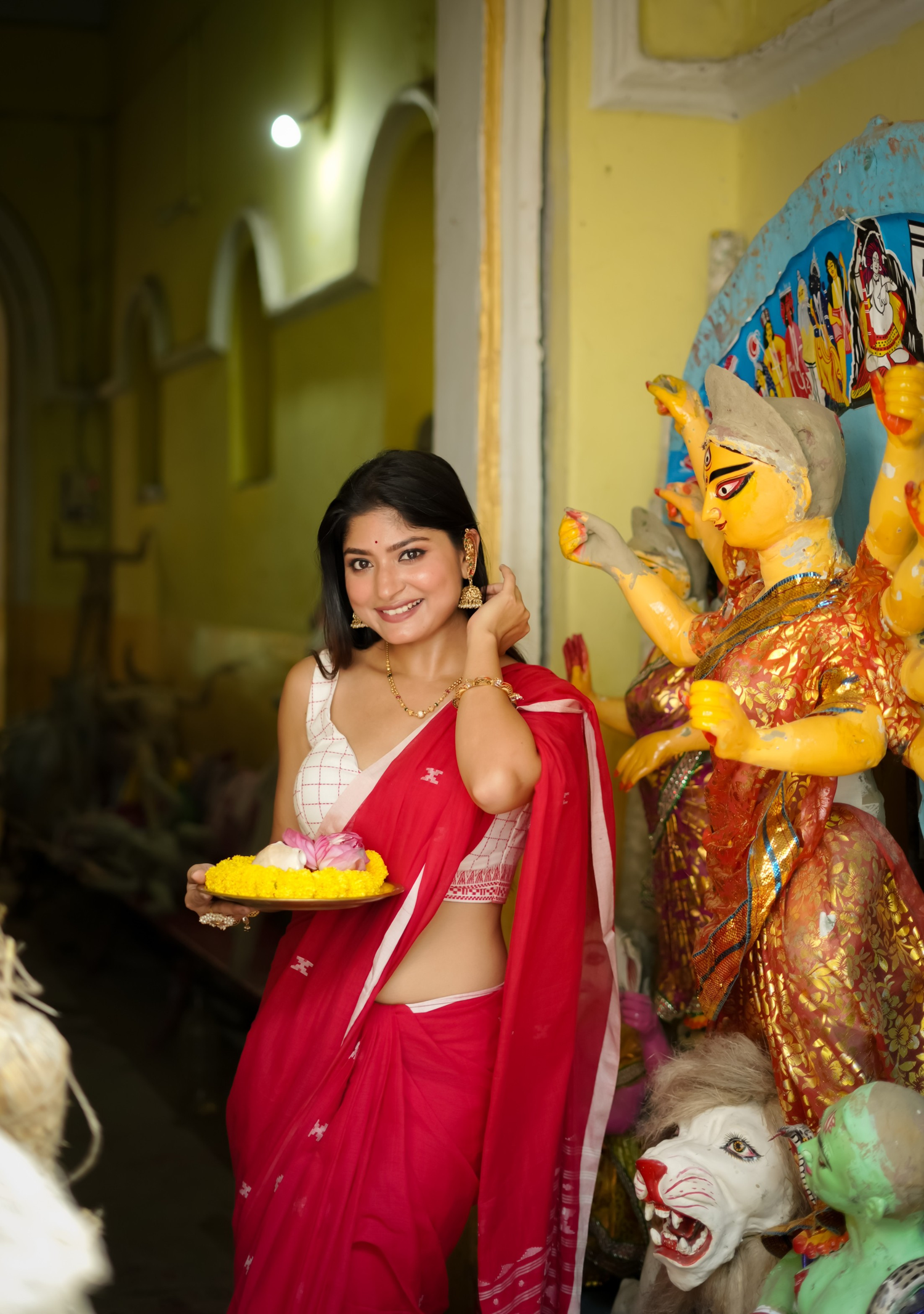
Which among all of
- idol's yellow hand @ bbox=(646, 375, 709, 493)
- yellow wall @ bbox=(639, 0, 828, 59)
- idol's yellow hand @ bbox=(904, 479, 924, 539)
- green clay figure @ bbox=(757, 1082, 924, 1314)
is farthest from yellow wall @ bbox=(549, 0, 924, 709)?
green clay figure @ bbox=(757, 1082, 924, 1314)

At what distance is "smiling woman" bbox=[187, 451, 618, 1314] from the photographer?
1904mm

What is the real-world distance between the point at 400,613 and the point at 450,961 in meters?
0.55

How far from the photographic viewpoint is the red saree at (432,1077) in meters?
1.88

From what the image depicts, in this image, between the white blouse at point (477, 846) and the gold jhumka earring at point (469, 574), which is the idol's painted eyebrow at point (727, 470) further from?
the white blouse at point (477, 846)

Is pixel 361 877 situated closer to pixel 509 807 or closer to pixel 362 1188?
pixel 509 807

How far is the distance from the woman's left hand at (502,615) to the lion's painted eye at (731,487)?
0.35 m

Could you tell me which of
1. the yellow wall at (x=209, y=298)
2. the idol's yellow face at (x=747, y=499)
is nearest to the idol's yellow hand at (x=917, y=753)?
the idol's yellow face at (x=747, y=499)

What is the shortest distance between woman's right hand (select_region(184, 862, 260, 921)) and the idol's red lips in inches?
18.4

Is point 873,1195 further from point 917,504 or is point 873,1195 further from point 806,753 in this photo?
point 917,504

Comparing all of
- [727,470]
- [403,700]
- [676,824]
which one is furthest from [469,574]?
[676,824]

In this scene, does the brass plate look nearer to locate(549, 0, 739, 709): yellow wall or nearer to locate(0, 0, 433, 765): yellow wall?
locate(549, 0, 739, 709): yellow wall

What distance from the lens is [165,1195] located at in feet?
11.2

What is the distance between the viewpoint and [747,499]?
1959 millimetres

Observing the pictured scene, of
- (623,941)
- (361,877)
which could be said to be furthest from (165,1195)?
(361,877)
